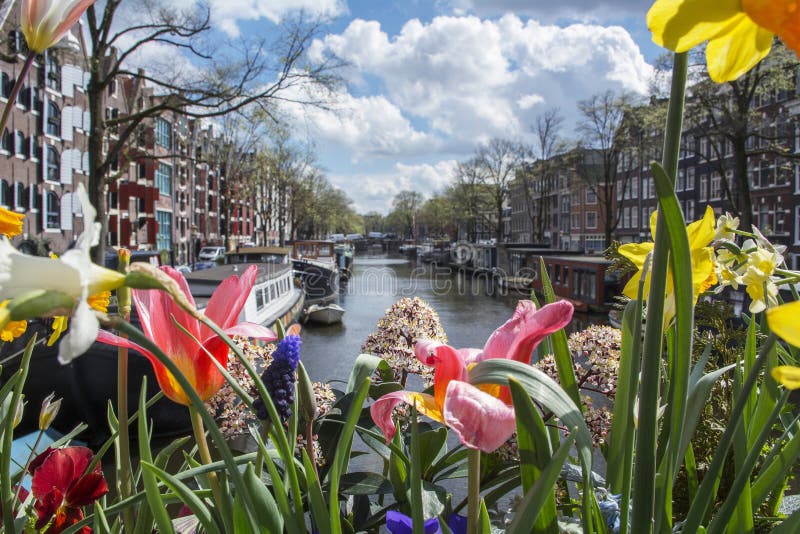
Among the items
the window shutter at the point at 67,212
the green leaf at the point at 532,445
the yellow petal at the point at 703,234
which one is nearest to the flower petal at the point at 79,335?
the green leaf at the point at 532,445

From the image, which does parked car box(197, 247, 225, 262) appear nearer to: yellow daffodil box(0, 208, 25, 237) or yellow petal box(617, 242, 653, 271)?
yellow daffodil box(0, 208, 25, 237)

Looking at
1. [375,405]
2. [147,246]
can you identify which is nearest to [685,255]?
[375,405]

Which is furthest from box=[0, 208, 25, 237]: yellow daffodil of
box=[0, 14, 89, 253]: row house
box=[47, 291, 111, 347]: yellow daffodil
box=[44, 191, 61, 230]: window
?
box=[44, 191, 61, 230]: window

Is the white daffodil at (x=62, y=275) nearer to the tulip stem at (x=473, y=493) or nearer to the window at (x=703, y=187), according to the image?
the tulip stem at (x=473, y=493)

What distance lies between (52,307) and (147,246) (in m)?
35.9

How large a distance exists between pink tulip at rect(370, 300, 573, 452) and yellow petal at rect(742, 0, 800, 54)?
31cm

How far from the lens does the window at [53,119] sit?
23.5 metres

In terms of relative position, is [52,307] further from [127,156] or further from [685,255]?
[127,156]

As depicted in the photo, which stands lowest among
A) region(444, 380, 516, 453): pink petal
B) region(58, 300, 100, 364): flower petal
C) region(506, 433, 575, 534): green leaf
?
region(506, 433, 575, 534): green leaf

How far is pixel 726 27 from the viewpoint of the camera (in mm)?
581

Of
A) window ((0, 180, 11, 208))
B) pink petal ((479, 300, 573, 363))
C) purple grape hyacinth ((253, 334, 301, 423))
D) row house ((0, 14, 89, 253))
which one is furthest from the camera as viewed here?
window ((0, 180, 11, 208))

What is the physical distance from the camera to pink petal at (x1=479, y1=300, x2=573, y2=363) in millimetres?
683

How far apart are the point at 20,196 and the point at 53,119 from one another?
361 centimetres

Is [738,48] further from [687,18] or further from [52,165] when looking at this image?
[52,165]
